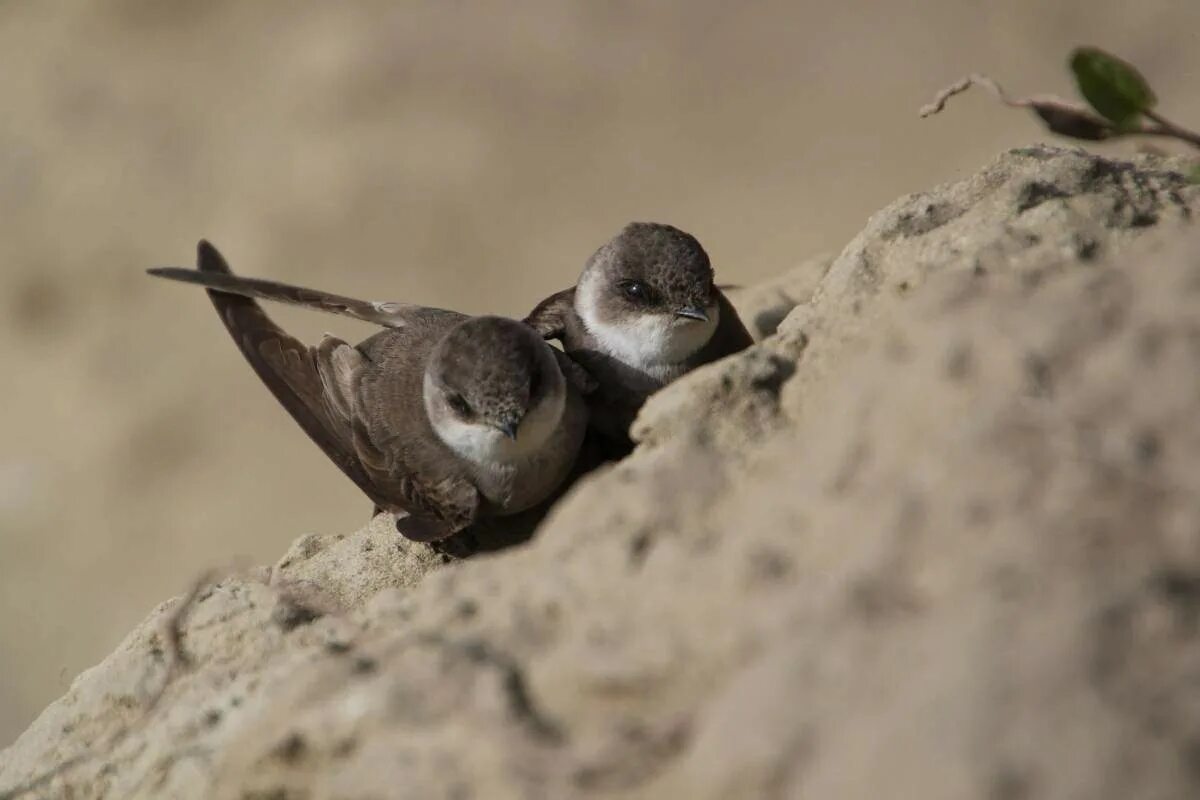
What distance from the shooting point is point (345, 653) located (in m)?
2.29

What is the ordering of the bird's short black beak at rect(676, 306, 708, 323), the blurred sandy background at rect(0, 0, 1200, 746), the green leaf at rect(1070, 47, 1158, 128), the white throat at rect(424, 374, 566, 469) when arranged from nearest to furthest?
the green leaf at rect(1070, 47, 1158, 128) < the white throat at rect(424, 374, 566, 469) < the bird's short black beak at rect(676, 306, 708, 323) < the blurred sandy background at rect(0, 0, 1200, 746)

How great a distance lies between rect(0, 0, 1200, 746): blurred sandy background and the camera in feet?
23.7

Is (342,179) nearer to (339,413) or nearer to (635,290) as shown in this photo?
(339,413)

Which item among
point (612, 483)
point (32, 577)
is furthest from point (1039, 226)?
point (32, 577)

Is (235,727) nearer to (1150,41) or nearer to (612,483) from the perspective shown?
(612,483)

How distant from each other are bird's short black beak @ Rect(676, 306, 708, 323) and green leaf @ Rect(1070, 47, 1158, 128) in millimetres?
1472

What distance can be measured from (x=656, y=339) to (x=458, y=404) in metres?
0.64

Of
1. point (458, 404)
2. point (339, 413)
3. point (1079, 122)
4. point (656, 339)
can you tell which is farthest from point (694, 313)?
point (1079, 122)

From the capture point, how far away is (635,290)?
155 inches

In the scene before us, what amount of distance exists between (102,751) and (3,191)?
6.62 meters

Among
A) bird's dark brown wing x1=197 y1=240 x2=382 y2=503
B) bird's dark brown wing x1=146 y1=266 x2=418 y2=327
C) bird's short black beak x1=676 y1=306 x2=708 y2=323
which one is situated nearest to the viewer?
bird's short black beak x1=676 y1=306 x2=708 y2=323

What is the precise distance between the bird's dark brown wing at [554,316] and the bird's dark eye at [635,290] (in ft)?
0.98

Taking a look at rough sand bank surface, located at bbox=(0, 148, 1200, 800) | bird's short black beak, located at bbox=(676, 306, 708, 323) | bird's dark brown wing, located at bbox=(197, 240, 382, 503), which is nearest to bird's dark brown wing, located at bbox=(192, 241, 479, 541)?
bird's dark brown wing, located at bbox=(197, 240, 382, 503)

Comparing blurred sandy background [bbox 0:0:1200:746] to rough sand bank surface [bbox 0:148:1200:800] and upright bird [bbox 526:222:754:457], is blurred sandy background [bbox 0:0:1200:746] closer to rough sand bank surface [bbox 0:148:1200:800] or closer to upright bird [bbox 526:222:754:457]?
upright bird [bbox 526:222:754:457]
